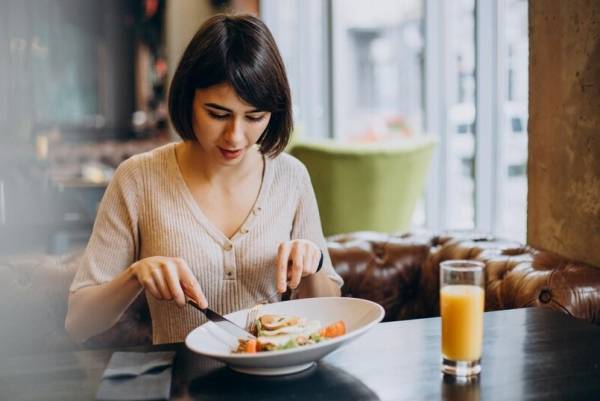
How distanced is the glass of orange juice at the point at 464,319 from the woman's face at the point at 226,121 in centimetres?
58

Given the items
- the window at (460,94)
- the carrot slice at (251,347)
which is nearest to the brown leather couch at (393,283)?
the window at (460,94)

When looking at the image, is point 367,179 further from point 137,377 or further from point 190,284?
point 137,377

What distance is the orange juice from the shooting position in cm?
126

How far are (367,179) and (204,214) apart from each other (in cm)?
260

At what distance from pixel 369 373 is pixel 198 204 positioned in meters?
0.71

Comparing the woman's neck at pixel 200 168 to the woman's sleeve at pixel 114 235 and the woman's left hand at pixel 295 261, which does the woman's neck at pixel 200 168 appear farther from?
the woman's left hand at pixel 295 261

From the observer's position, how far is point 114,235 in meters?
1.75

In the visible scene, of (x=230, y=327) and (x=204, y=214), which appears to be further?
(x=204, y=214)

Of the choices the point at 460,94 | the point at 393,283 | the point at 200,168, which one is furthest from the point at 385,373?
the point at 460,94

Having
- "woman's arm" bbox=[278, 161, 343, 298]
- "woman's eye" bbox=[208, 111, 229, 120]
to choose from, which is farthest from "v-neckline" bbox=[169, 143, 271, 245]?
"woman's eye" bbox=[208, 111, 229, 120]

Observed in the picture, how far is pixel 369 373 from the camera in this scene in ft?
4.23

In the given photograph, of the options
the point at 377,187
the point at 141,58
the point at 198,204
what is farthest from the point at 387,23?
the point at 141,58

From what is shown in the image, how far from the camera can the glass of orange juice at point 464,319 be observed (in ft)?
4.14

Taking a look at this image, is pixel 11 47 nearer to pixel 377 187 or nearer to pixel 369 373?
pixel 377 187
